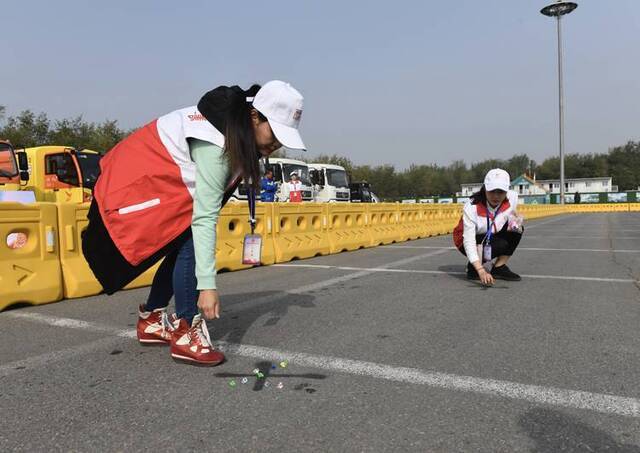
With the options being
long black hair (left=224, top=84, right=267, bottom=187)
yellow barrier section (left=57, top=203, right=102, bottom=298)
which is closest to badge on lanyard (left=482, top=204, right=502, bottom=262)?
long black hair (left=224, top=84, right=267, bottom=187)

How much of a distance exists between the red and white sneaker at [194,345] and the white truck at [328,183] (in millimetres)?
18426

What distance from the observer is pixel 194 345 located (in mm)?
2938

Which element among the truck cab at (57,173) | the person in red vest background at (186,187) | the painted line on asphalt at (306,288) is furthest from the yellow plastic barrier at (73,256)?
the truck cab at (57,173)

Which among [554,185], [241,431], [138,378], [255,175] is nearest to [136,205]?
[255,175]

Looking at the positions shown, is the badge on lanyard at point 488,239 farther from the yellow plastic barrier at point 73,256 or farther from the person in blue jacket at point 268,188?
the person in blue jacket at point 268,188

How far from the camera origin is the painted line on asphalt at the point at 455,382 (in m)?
2.37

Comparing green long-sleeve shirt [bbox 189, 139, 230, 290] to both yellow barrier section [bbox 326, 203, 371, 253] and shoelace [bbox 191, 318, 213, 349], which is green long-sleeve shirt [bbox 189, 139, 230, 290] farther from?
yellow barrier section [bbox 326, 203, 371, 253]

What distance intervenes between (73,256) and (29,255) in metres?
0.48

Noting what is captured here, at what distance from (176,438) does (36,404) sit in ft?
2.85

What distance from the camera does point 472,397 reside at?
2463 mm

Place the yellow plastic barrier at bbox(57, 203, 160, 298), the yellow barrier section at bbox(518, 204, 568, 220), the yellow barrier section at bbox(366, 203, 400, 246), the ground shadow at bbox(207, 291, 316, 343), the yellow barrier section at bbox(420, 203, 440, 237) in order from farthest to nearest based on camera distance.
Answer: the yellow barrier section at bbox(518, 204, 568, 220)
the yellow barrier section at bbox(420, 203, 440, 237)
the yellow barrier section at bbox(366, 203, 400, 246)
the yellow plastic barrier at bbox(57, 203, 160, 298)
the ground shadow at bbox(207, 291, 316, 343)

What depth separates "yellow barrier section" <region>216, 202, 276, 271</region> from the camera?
281 inches

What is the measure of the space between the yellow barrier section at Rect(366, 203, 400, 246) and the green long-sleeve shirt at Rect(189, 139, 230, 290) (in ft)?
29.0

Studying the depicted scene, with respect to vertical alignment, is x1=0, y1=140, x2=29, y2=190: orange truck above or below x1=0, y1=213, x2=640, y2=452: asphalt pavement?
above
